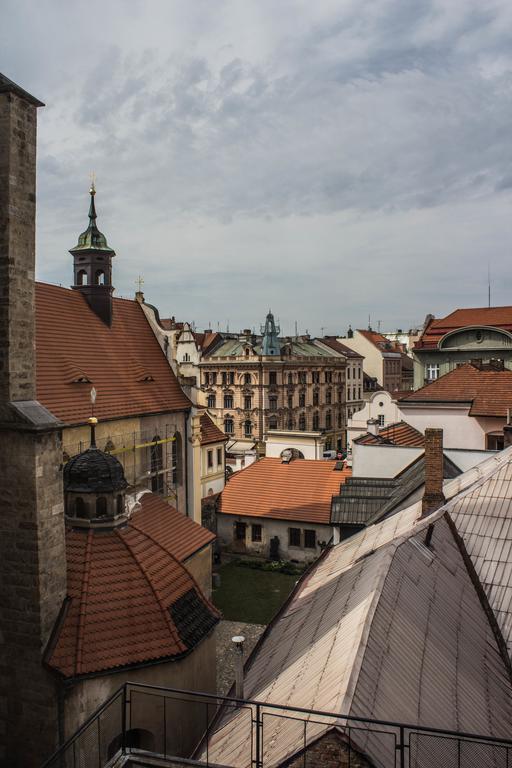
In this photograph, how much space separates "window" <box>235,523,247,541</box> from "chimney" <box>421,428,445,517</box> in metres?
16.4

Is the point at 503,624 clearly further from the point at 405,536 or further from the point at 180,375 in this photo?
the point at 180,375

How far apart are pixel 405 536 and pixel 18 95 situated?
1144cm

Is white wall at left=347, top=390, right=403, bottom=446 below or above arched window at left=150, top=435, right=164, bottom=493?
above

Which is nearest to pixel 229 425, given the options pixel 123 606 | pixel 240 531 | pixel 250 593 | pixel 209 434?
pixel 209 434

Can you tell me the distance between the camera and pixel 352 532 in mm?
19078

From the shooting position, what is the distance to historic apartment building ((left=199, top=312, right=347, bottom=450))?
6481cm

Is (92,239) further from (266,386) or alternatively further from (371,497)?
(266,386)

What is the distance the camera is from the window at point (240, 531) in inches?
1214

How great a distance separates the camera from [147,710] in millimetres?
11789

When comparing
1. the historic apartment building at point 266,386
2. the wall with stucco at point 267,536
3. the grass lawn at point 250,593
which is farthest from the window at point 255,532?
the historic apartment building at point 266,386

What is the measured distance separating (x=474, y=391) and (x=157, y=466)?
15.3 metres

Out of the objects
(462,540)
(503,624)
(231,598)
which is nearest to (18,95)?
(462,540)

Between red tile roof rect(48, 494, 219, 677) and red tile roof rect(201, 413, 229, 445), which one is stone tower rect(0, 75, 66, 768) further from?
red tile roof rect(201, 413, 229, 445)

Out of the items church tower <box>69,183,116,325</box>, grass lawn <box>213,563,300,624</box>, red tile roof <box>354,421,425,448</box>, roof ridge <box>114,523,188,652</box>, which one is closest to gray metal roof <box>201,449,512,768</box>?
roof ridge <box>114,523,188,652</box>
